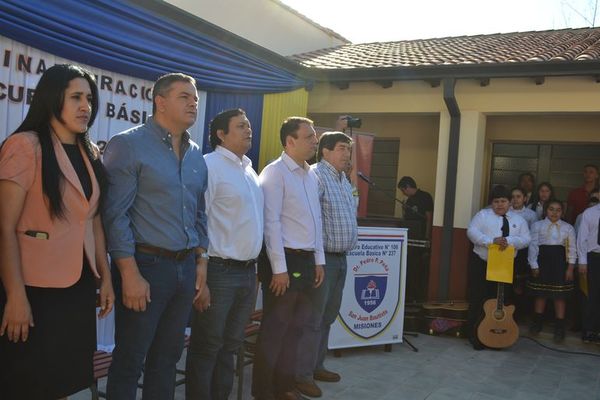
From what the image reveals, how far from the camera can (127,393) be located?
2.44 meters

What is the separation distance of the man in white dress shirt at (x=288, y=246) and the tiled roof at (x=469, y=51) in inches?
155

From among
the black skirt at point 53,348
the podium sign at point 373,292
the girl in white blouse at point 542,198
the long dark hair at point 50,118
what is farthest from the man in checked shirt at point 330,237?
the girl in white blouse at point 542,198

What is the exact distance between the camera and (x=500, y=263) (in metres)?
5.91

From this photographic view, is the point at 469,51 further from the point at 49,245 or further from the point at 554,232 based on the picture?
the point at 49,245

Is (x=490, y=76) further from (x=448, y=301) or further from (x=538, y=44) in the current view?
(x=448, y=301)

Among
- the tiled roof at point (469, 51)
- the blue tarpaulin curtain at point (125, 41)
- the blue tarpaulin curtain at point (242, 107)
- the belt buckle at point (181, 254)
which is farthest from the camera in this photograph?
the tiled roof at point (469, 51)

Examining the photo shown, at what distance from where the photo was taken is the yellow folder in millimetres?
5848

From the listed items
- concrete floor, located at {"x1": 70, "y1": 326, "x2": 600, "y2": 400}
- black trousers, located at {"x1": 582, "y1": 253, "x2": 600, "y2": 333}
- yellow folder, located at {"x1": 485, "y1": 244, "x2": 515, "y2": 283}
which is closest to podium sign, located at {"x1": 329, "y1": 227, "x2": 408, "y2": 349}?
concrete floor, located at {"x1": 70, "y1": 326, "x2": 600, "y2": 400}

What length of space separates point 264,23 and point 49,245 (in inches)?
324

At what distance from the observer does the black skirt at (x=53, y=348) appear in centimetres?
208

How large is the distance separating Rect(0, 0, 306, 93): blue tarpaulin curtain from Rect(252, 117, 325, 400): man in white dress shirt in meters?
1.56

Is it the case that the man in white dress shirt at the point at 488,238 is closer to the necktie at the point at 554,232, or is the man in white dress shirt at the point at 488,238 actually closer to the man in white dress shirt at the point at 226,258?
the necktie at the point at 554,232

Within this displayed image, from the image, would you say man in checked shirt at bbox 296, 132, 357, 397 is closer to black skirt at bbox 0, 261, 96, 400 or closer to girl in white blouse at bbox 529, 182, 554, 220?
black skirt at bbox 0, 261, 96, 400

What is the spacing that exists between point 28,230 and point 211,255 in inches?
45.3
